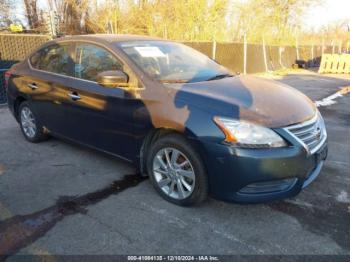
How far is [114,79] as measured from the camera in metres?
3.35

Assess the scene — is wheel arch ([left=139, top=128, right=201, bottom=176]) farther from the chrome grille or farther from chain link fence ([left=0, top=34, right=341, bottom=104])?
chain link fence ([left=0, top=34, right=341, bottom=104])

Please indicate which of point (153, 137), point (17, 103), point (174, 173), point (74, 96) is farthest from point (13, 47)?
point (174, 173)

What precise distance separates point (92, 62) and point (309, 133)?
253 centimetres

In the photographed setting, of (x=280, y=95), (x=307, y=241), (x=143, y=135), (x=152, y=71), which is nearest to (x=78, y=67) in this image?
(x=152, y=71)

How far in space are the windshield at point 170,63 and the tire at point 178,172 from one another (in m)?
0.72

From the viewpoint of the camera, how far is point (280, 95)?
335 cm

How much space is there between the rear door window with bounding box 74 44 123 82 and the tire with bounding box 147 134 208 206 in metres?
1.04

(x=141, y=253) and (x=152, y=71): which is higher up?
(x=152, y=71)

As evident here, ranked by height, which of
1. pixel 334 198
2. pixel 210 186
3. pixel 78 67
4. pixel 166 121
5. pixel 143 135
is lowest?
pixel 334 198

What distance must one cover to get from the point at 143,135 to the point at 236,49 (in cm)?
1388

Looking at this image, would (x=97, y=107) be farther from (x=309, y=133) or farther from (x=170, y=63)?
(x=309, y=133)

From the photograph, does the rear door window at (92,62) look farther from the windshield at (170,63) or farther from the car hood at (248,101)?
the car hood at (248,101)

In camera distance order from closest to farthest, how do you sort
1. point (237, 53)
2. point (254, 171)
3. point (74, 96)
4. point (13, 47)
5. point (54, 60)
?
point (254, 171) < point (74, 96) < point (54, 60) < point (13, 47) < point (237, 53)

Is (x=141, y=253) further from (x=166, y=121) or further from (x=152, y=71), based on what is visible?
(x=152, y=71)
